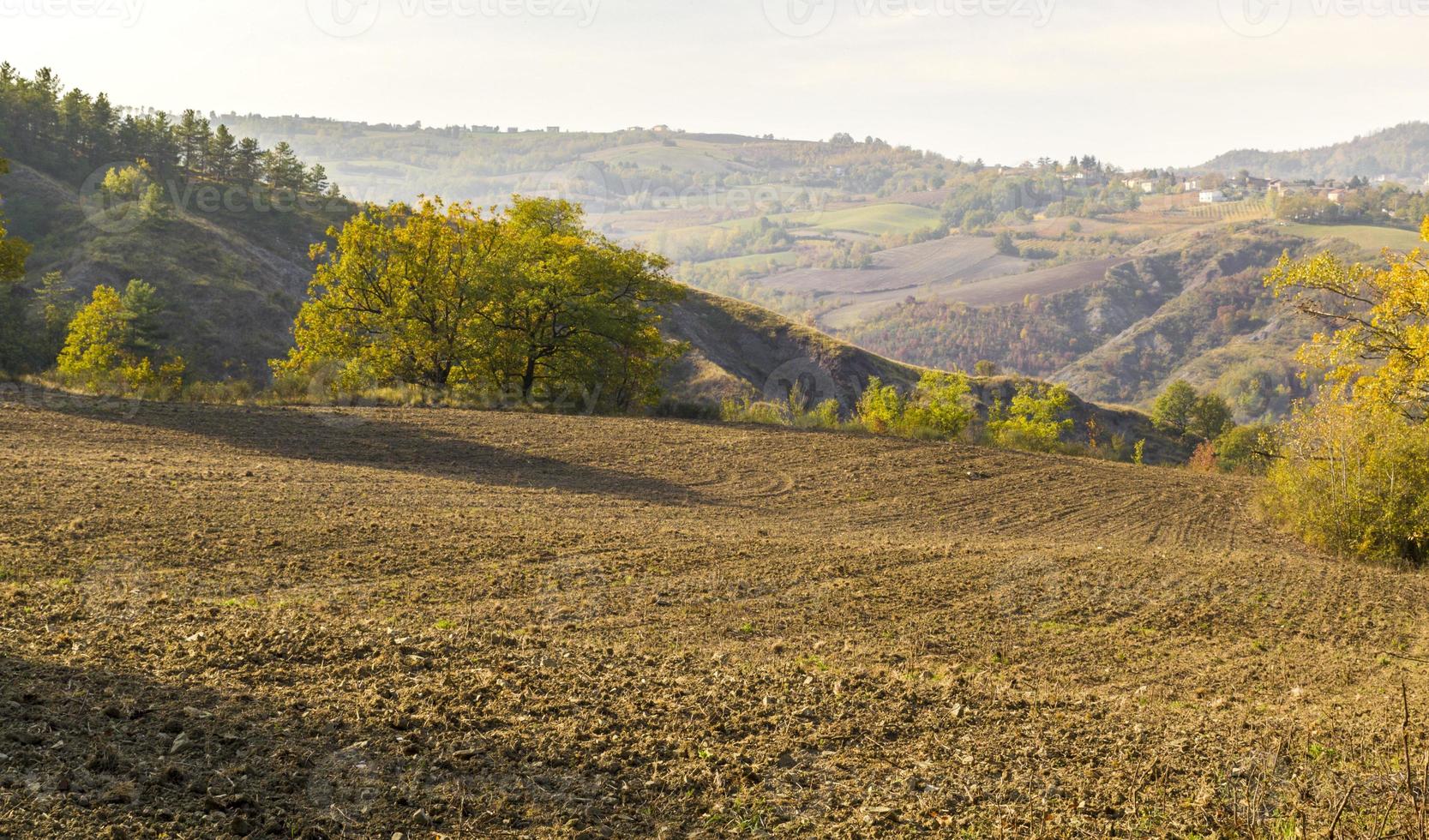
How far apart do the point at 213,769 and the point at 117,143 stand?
106358mm

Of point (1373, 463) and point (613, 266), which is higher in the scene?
point (613, 266)

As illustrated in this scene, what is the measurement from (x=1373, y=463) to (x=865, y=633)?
12923 millimetres

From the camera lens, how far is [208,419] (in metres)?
20.0

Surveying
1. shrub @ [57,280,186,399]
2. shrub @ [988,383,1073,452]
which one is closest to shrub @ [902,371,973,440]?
shrub @ [988,383,1073,452]

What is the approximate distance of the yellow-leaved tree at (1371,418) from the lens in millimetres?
16688

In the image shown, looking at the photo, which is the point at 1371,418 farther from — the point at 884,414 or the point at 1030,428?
the point at 1030,428

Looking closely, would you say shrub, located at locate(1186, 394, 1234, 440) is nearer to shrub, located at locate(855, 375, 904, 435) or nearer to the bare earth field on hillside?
shrub, located at locate(855, 375, 904, 435)

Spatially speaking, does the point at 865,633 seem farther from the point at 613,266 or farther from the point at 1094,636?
the point at 613,266

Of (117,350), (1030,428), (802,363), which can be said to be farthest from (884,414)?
(802,363)

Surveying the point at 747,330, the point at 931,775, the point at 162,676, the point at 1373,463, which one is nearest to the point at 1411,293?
the point at 1373,463

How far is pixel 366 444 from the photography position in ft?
64.5

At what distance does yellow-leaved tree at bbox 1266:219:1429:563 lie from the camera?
16.7m

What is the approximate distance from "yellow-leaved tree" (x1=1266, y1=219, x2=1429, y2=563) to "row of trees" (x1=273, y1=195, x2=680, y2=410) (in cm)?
1839

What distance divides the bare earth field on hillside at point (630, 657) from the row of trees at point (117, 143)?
282ft
